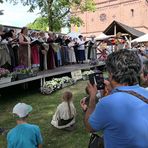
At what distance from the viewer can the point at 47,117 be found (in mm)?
6883

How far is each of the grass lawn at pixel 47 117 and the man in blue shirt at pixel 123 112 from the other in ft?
10.5

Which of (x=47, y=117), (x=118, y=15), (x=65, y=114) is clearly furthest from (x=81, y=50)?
(x=118, y=15)

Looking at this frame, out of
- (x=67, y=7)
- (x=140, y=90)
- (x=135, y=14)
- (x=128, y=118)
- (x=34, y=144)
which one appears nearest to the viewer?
(x=128, y=118)

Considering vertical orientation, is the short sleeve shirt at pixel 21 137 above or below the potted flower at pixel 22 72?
below

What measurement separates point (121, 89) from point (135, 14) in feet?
154

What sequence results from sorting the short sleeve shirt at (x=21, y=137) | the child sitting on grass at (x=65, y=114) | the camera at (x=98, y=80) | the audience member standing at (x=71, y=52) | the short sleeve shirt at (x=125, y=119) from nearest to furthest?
the short sleeve shirt at (x=125, y=119)
the camera at (x=98, y=80)
the short sleeve shirt at (x=21, y=137)
the child sitting on grass at (x=65, y=114)
the audience member standing at (x=71, y=52)

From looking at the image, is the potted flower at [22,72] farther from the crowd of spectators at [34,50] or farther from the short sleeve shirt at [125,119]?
the short sleeve shirt at [125,119]

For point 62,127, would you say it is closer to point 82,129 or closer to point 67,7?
point 82,129

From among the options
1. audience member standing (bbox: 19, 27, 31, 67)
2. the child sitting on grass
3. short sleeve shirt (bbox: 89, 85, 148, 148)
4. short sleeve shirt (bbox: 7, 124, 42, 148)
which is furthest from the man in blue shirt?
audience member standing (bbox: 19, 27, 31, 67)

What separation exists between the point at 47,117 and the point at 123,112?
4.94 m

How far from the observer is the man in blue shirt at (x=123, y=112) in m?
2.09

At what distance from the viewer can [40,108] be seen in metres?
7.67

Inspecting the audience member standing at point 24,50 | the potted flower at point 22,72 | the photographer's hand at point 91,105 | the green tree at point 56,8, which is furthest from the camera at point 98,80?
the green tree at point 56,8

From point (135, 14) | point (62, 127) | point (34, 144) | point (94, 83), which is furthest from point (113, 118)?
point (135, 14)
